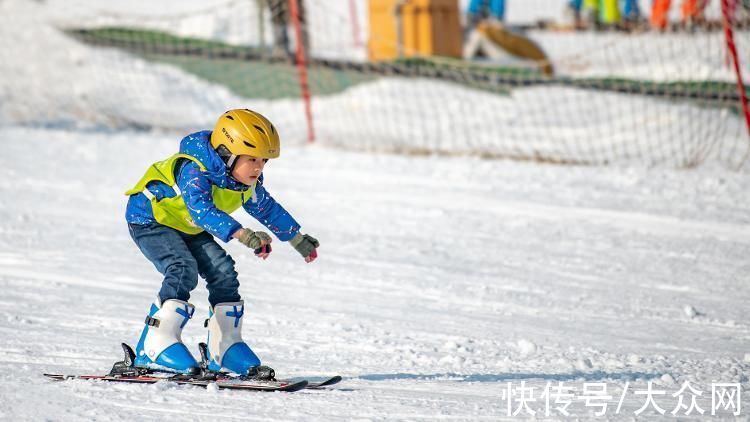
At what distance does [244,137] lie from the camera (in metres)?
5.11

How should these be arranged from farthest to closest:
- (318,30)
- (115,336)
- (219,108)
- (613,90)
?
(318,30)
(219,108)
(613,90)
(115,336)

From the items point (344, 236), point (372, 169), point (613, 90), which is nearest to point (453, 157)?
point (372, 169)

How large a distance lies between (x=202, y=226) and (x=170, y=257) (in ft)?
1.14

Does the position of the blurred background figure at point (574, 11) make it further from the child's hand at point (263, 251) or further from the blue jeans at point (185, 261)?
the child's hand at point (263, 251)

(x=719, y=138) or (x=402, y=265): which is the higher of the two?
(x=719, y=138)

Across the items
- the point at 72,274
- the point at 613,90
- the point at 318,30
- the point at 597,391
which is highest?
the point at 318,30

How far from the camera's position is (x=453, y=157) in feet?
41.9

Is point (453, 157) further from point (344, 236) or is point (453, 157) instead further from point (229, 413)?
point (229, 413)

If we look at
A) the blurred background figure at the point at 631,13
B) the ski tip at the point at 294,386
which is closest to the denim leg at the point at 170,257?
the ski tip at the point at 294,386

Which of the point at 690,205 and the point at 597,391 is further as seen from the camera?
the point at 690,205

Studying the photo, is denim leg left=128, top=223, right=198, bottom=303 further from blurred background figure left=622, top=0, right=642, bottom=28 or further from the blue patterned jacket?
blurred background figure left=622, top=0, right=642, bottom=28

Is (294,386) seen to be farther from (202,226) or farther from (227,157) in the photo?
(227,157)

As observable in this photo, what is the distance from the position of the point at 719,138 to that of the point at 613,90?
183 centimetres

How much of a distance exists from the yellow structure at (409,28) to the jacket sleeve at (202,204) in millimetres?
12979
